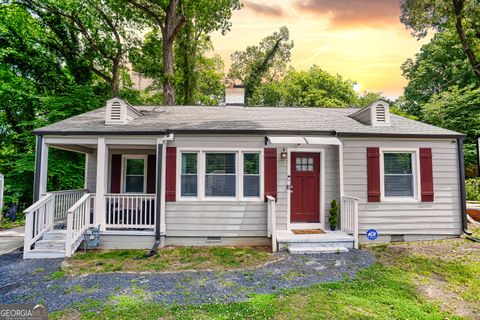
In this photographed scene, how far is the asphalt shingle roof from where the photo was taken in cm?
623

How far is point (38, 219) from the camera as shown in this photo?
570cm

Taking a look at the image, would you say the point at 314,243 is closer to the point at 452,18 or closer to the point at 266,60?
the point at 452,18

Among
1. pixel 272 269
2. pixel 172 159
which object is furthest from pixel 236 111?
pixel 272 269

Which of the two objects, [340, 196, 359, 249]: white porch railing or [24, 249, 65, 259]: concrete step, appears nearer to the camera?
[24, 249, 65, 259]: concrete step

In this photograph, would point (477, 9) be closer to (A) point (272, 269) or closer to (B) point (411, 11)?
(B) point (411, 11)

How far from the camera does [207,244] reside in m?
6.18

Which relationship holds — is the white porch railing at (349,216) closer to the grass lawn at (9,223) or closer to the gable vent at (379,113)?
the gable vent at (379,113)

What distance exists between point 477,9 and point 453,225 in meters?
8.06

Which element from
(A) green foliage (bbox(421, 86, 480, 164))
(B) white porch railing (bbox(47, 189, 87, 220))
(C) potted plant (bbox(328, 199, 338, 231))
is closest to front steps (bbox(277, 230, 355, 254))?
(C) potted plant (bbox(328, 199, 338, 231))

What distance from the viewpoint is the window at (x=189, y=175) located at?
630 cm

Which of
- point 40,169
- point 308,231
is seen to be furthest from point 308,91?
point 40,169

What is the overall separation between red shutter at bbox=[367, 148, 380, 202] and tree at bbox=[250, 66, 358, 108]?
57.5 feet

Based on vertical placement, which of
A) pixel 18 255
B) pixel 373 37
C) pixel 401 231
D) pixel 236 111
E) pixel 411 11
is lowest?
pixel 18 255

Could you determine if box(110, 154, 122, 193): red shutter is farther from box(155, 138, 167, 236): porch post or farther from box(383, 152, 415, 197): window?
box(383, 152, 415, 197): window
